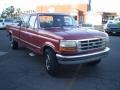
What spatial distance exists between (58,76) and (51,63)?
0.46m

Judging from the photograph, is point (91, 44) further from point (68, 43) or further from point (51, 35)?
point (51, 35)

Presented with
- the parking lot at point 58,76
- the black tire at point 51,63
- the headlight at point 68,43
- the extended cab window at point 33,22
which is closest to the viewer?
the parking lot at point 58,76

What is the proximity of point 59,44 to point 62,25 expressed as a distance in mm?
1766

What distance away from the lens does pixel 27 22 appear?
9680 millimetres

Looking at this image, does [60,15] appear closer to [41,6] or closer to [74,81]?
[74,81]

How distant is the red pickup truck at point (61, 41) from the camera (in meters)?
7.11

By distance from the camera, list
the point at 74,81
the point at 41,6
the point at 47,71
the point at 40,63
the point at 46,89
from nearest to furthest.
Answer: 1. the point at 46,89
2. the point at 74,81
3. the point at 47,71
4. the point at 40,63
5. the point at 41,6

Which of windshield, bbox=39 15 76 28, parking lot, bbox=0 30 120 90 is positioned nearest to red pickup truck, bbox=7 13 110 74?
windshield, bbox=39 15 76 28

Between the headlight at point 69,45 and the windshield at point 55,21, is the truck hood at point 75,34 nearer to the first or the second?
the headlight at point 69,45

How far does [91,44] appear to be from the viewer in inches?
296

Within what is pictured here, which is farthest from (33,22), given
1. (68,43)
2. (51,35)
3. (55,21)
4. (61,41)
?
(68,43)

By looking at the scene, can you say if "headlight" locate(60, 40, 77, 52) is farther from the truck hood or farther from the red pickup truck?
the truck hood

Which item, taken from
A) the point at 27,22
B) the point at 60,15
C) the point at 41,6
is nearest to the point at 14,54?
the point at 27,22

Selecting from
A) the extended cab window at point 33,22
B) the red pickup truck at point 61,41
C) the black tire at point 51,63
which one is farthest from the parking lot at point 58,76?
the extended cab window at point 33,22
